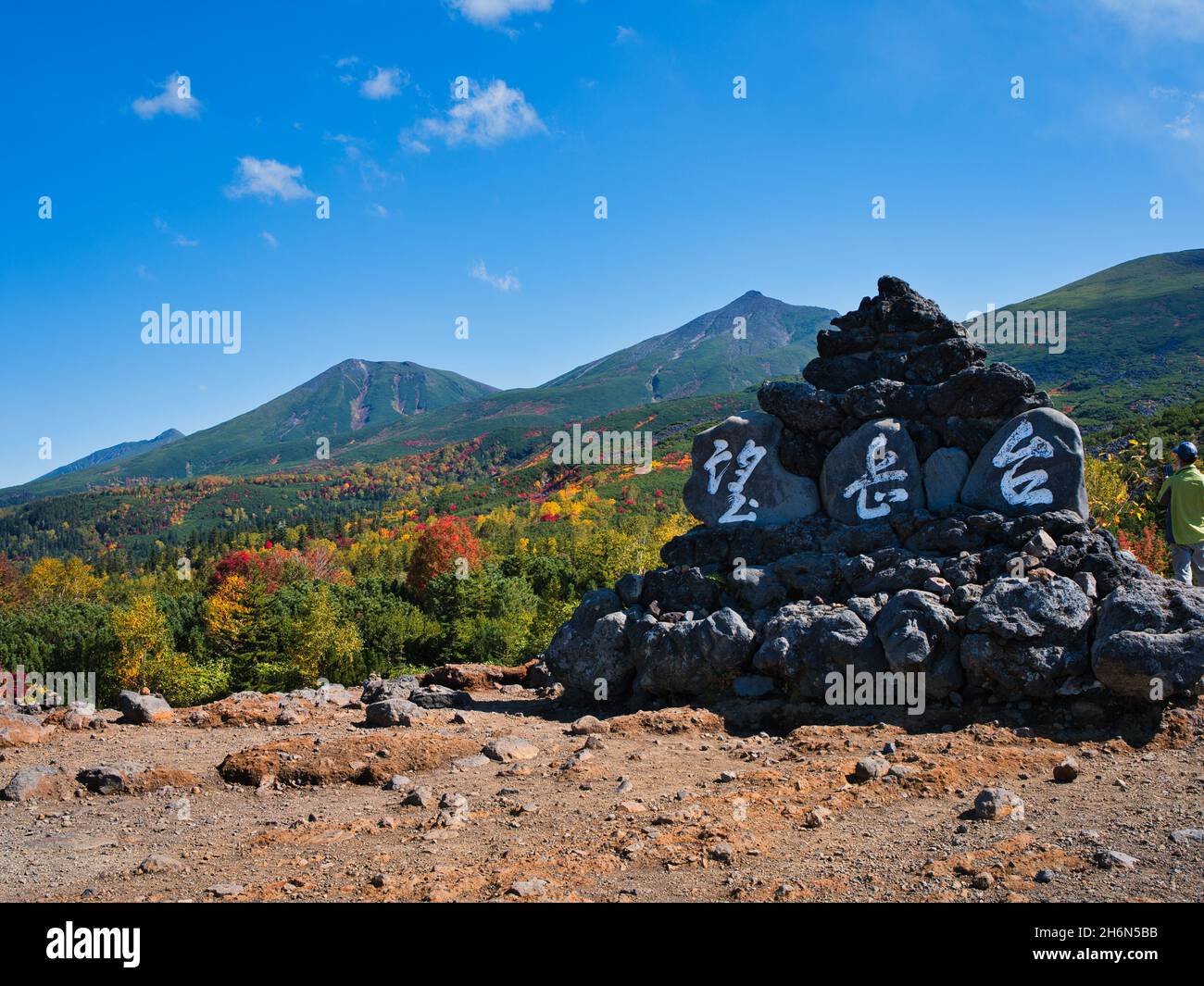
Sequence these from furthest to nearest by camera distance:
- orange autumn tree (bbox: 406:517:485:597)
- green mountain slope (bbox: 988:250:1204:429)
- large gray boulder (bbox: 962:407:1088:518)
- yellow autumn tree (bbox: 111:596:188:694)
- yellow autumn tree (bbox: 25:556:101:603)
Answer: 1. green mountain slope (bbox: 988:250:1204:429)
2. yellow autumn tree (bbox: 25:556:101:603)
3. orange autumn tree (bbox: 406:517:485:597)
4. yellow autumn tree (bbox: 111:596:188:694)
5. large gray boulder (bbox: 962:407:1088:518)

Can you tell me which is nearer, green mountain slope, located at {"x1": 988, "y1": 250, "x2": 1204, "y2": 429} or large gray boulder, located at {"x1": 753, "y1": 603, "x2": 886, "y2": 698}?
large gray boulder, located at {"x1": 753, "y1": 603, "x2": 886, "y2": 698}

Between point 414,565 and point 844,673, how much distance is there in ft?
145

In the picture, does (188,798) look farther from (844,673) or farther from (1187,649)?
(1187,649)

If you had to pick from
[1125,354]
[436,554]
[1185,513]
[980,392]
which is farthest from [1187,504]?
[1125,354]

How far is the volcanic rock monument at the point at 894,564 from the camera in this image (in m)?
10.7

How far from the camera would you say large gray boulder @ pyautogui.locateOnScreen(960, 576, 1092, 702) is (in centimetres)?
1055

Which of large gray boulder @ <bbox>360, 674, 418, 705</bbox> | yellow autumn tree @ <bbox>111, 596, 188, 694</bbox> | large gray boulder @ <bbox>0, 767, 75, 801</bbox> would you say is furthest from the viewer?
yellow autumn tree @ <bbox>111, 596, 188, 694</bbox>

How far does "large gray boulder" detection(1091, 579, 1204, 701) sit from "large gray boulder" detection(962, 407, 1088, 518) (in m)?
2.08

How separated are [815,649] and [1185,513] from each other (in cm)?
555

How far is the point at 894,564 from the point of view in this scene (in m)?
12.7

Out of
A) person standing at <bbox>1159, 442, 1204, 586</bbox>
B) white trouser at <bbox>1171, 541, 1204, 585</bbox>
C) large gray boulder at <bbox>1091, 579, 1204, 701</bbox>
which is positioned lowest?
large gray boulder at <bbox>1091, 579, 1204, 701</bbox>

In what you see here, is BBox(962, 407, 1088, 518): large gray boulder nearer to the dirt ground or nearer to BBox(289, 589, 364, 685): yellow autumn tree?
the dirt ground

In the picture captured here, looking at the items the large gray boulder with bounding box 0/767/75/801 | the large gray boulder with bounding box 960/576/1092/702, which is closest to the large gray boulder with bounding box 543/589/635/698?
the large gray boulder with bounding box 960/576/1092/702

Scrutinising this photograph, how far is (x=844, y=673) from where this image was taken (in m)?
11.6
